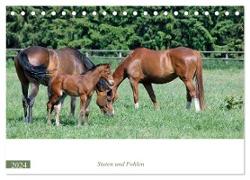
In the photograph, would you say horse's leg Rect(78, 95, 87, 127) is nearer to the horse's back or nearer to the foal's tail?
the horse's back

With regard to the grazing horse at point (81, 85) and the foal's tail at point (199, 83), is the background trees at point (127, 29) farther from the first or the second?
the grazing horse at point (81, 85)

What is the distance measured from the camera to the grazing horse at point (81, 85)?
31.0ft

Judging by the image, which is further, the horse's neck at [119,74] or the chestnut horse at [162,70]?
the horse's neck at [119,74]

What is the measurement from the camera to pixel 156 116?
32.6ft

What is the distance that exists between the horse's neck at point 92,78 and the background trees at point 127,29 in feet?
2.13

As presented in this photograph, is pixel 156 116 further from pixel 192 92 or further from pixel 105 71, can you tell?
pixel 192 92

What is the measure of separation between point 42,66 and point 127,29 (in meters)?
1.35

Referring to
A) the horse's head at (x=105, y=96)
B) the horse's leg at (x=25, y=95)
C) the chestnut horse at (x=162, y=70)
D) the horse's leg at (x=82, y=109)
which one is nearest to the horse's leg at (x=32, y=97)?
the horse's leg at (x=25, y=95)

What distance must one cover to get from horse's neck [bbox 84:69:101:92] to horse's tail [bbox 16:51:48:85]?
25.0 inches

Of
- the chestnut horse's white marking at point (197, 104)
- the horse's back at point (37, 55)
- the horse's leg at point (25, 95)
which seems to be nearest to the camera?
the horse's back at point (37, 55)

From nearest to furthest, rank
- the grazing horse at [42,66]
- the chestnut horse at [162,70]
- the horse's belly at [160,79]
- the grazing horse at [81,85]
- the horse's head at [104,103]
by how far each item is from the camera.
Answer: the grazing horse at [81,85]
the grazing horse at [42,66]
the horse's head at [104,103]
the chestnut horse at [162,70]
the horse's belly at [160,79]

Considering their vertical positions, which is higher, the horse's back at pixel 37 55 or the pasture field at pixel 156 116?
the horse's back at pixel 37 55

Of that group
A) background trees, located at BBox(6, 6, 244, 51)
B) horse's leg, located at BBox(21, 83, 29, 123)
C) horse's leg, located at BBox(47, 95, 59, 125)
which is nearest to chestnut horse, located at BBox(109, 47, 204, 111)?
background trees, located at BBox(6, 6, 244, 51)
